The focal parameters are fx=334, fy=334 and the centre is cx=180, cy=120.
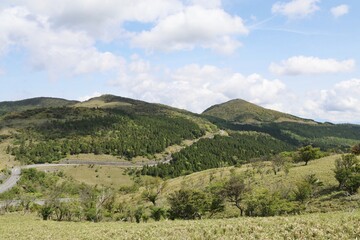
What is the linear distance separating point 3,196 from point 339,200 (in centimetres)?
11252

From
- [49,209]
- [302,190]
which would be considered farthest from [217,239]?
[49,209]

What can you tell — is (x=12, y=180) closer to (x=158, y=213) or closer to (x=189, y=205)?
(x=158, y=213)

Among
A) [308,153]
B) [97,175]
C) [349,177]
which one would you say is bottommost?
[97,175]

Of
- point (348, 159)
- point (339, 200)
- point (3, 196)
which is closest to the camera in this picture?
point (339, 200)

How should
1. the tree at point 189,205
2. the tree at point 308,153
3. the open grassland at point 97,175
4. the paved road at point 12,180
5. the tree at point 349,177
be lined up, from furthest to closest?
the open grassland at point 97,175 < the paved road at point 12,180 < the tree at point 308,153 < the tree at point 189,205 < the tree at point 349,177

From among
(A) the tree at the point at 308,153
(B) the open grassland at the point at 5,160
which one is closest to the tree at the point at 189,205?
(A) the tree at the point at 308,153

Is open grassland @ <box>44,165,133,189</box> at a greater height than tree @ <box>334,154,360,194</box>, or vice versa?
tree @ <box>334,154,360,194</box>

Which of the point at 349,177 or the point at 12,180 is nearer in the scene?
the point at 349,177

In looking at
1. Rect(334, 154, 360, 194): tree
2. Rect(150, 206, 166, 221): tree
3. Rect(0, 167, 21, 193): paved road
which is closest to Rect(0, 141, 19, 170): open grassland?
Rect(0, 167, 21, 193): paved road

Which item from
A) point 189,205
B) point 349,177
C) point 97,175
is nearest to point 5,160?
point 97,175

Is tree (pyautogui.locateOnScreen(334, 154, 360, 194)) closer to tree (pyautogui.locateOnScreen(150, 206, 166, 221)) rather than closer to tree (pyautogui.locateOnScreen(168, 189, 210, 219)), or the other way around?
tree (pyautogui.locateOnScreen(168, 189, 210, 219))

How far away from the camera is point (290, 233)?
18.7 m

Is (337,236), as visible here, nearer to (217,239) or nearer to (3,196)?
(217,239)

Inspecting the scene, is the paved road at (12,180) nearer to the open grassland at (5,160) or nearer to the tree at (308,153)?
the open grassland at (5,160)
